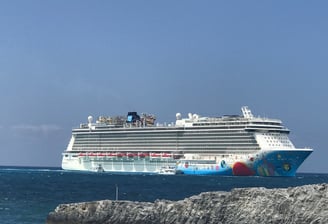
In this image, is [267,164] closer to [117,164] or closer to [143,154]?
[143,154]

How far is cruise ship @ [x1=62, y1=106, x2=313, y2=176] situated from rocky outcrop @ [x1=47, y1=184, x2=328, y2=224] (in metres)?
66.9

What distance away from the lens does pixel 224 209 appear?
25750 mm

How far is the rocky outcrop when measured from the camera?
23.8 m

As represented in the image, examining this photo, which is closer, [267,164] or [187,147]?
[267,164]

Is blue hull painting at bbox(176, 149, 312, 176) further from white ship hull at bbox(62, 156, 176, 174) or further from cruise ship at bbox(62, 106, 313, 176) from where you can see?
white ship hull at bbox(62, 156, 176, 174)

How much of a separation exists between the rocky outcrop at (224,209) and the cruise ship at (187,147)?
66.9 metres

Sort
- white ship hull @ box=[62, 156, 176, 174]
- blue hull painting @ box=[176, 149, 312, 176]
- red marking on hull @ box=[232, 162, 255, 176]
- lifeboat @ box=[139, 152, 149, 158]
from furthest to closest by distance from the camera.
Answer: lifeboat @ box=[139, 152, 149, 158] → white ship hull @ box=[62, 156, 176, 174] → red marking on hull @ box=[232, 162, 255, 176] → blue hull painting @ box=[176, 149, 312, 176]

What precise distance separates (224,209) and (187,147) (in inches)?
3220

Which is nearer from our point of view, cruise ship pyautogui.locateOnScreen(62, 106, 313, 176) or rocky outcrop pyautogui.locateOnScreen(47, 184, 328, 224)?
rocky outcrop pyautogui.locateOnScreen(47, 184, 328, 224)

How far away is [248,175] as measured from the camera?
94625mm

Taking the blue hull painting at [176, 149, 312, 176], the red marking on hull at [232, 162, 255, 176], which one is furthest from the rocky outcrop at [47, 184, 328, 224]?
the blue hull painting at [176, 149, 312, 176]

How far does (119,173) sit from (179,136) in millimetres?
13702

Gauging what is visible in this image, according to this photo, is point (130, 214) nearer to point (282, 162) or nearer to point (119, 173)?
point (282, 162)

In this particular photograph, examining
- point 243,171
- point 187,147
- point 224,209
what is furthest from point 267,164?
point 224,209
